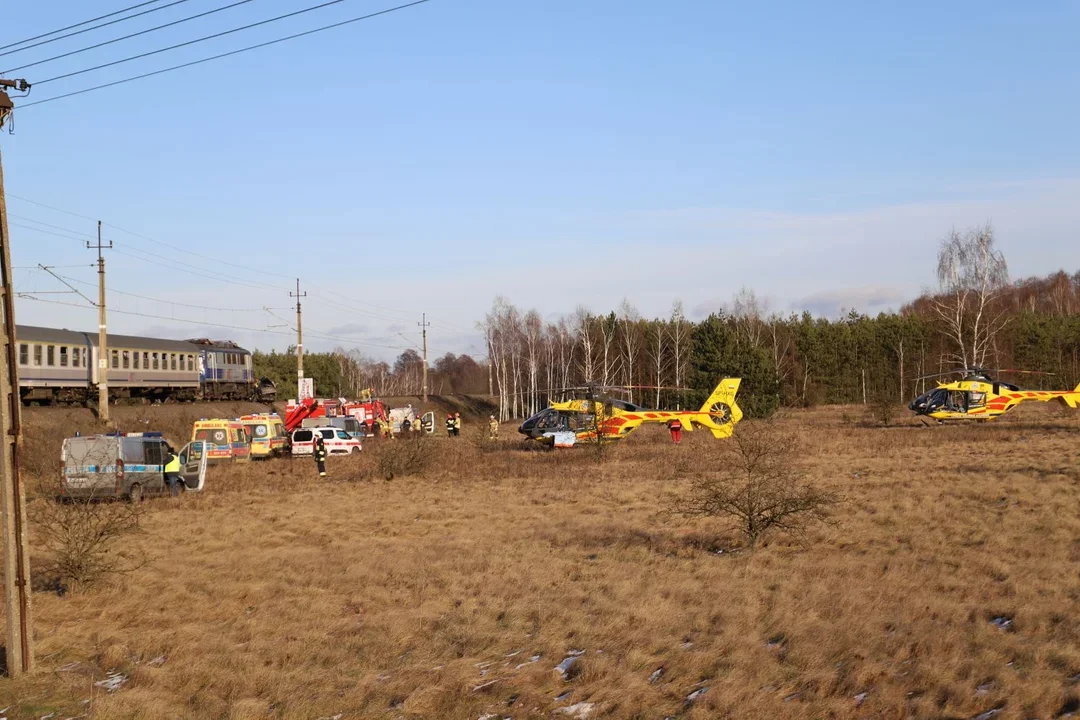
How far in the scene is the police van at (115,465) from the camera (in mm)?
19527

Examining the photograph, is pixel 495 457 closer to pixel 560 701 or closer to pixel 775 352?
pixel 560 701

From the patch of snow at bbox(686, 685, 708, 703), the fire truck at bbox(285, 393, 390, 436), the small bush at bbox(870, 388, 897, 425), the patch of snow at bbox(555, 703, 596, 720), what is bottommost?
the patch of snow at bbox(555, 703, 596, 720)

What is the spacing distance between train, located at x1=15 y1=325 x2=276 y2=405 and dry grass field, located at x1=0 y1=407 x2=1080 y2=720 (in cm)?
2016

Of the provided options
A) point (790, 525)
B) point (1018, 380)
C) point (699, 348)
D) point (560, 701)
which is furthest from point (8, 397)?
point (1018, 380)

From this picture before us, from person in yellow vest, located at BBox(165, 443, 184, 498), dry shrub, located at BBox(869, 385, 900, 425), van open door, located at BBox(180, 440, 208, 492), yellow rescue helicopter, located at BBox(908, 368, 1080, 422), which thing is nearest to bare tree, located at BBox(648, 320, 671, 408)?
dry shrub, located at BBox(869, 385, 900, 425)

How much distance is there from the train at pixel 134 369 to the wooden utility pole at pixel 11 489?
77.7ft

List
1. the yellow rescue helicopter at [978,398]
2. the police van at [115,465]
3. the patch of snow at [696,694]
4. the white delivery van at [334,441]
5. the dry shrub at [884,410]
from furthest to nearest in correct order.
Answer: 1. the dry shrub at [884,410]
2. the yellow rescue helicopter at [978,398]
3. the white delivery van at [334,441]
4. the police van at [115,465]
5. the patch of snow at [696,694]

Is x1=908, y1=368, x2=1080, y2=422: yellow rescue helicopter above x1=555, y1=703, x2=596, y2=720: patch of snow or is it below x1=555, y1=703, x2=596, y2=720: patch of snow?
above

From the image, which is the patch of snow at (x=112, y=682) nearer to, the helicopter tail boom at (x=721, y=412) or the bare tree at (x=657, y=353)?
the helicopter tail boom at (x=721, y=412)

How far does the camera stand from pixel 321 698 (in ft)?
27.1

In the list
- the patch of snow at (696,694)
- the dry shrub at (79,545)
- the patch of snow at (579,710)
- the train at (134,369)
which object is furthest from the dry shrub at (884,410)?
the patch of snow at (579,710)

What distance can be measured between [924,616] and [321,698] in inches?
234

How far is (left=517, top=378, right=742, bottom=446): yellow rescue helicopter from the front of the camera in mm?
33000

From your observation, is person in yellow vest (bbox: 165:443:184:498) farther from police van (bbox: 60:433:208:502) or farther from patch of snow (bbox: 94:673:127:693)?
patch of snow (bbox: 94:673:127:693)
